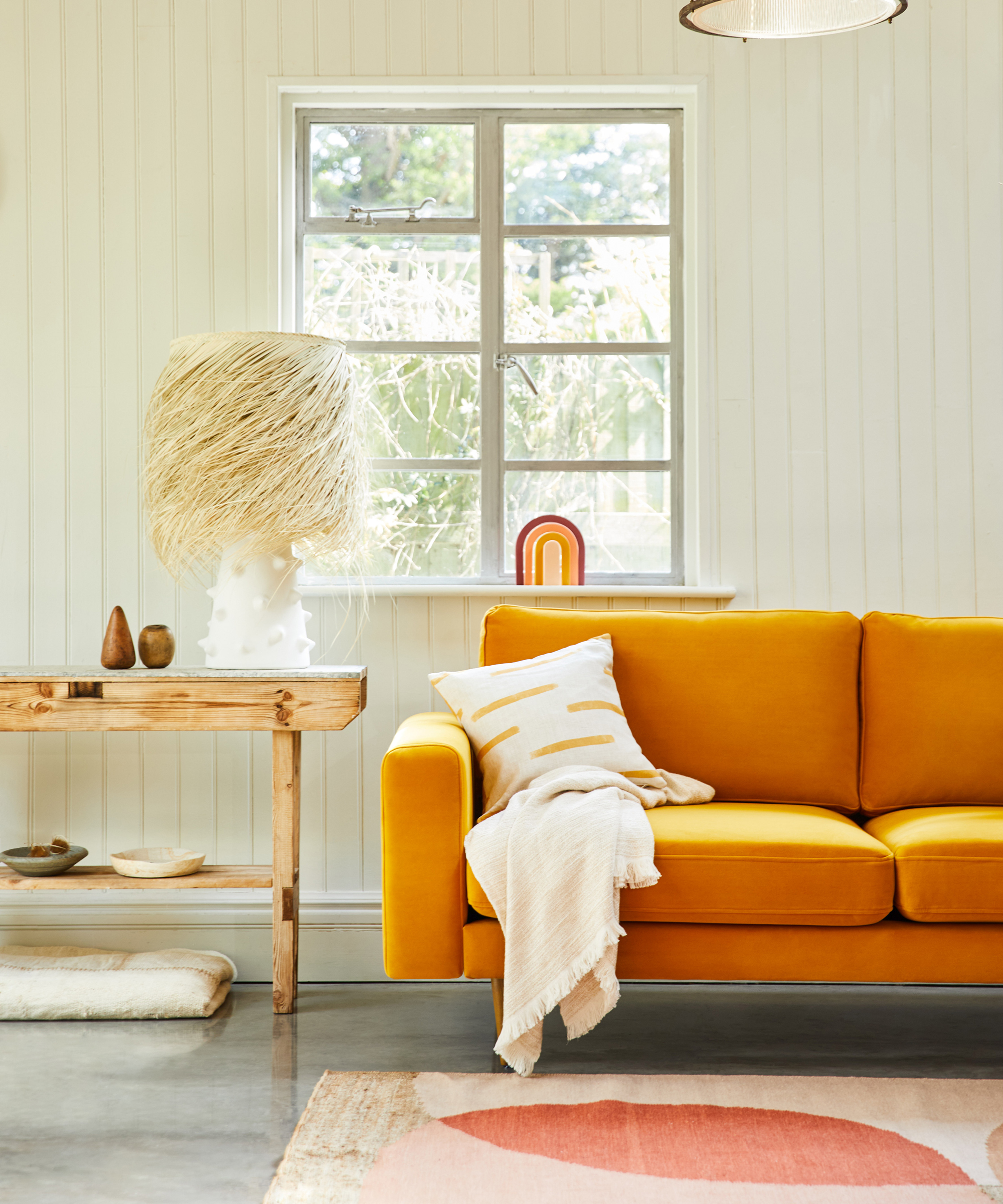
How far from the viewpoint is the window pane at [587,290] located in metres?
3.09

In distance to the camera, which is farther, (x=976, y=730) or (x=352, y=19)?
(x=352, y=19)

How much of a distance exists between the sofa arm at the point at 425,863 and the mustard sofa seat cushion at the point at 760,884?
50 mm

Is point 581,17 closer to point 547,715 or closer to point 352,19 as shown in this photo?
point 352,19

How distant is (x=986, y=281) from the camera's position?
115 inches

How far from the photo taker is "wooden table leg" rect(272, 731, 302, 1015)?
248cm

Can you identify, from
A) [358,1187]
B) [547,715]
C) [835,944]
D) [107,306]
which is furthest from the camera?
[107,306]

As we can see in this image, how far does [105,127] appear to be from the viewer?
114 inches

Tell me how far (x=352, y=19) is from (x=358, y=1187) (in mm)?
2748

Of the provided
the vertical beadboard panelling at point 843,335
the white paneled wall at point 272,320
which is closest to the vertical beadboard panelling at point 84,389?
the white paneled wall at point 272,320

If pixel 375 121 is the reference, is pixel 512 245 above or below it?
below

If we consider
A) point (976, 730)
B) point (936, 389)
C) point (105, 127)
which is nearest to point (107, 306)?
point (105, 127)

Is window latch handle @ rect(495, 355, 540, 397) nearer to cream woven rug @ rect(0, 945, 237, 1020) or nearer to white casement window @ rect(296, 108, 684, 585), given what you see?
white casement window @ rect(296, 108, 684, 585)

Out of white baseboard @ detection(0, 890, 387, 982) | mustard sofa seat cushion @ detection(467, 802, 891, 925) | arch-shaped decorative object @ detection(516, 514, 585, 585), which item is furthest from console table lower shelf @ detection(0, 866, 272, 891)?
arch-shaped decorative object @ detection(516, 514, 585, 585)

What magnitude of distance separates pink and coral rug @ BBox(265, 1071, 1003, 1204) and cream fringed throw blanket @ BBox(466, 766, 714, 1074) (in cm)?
15
